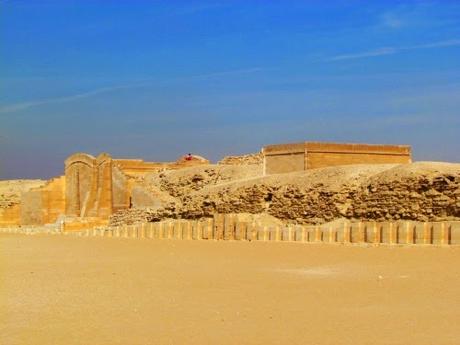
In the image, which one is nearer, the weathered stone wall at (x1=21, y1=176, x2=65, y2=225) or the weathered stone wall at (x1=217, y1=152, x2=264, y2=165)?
the weathered stone wall at (x1=217, y1=152, x2=264, y2=165)

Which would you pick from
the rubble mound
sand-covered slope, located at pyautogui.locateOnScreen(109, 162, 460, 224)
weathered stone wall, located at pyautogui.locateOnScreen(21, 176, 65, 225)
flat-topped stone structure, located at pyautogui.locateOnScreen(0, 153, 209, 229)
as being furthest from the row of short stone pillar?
weathered stone wall, located at pyautogui.locateOnScreen(21, 176, 65, 225)

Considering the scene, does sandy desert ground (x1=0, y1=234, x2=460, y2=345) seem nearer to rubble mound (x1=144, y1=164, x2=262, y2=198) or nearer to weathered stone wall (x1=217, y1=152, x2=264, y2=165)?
rubble mound (x1=144, y1=164, x2=262, y2=198)

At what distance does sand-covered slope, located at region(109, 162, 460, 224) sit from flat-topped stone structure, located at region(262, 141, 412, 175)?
208 cm

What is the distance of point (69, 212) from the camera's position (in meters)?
40.3

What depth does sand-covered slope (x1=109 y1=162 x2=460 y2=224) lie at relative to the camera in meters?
19.1

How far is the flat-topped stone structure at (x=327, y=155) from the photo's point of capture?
27.2m

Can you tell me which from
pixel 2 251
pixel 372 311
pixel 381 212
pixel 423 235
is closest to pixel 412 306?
pixel 372 311

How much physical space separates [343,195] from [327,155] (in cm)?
592

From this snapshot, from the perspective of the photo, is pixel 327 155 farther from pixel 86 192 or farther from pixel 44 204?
pixel 44 204

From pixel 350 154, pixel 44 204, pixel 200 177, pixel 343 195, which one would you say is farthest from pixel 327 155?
pixel 44 204

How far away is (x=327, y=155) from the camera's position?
27406 millimetres

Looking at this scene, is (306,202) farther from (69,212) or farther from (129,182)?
(69,212)

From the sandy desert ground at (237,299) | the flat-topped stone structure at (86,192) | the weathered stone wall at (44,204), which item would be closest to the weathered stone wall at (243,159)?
the flat-topped stone structure at (86,192)

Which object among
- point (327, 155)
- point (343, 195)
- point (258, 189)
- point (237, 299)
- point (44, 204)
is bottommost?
point (237, 299)
